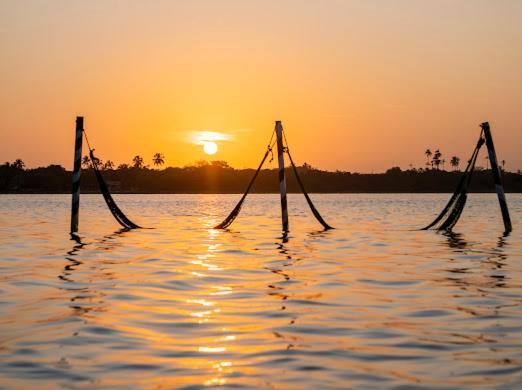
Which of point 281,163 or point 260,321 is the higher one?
point 281,163

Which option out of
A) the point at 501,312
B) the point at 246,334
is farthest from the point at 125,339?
the point at 501,312

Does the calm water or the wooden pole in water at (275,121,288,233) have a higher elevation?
the wooden pole in water at (275,121,288,233)

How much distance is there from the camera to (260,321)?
8805 mm

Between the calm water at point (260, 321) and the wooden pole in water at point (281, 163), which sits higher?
the wooden pole in water at point (281, 163)

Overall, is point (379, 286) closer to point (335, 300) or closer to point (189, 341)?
point (335, 300)

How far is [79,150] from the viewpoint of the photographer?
84.0 feet

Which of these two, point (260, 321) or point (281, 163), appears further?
point (281, 163)

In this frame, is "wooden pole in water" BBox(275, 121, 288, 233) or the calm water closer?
the calm water

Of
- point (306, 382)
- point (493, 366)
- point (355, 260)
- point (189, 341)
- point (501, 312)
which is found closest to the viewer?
point (306, 382)

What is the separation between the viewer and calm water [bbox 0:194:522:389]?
6.30 metres

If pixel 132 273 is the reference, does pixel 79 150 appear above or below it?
above

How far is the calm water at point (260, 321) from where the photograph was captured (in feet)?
20.7

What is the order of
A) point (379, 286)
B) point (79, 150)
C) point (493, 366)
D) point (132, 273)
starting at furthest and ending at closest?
point (79, 150)
point (132, 273)
point (379, 286)
point (493, 366)

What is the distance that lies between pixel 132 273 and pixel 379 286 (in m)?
5.00
